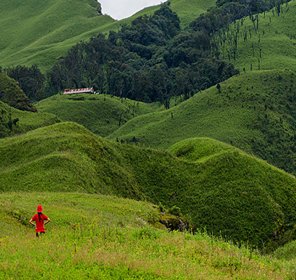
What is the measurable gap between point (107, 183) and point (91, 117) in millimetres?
120523

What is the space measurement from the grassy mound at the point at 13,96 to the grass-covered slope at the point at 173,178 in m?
90.4

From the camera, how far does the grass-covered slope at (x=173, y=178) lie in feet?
Result: 224

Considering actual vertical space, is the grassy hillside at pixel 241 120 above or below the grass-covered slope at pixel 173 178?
below

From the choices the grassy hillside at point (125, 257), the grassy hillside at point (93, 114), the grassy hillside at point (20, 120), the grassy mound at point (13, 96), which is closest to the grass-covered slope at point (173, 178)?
the grassy hillside at point (125, 257)

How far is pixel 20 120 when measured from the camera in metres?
152

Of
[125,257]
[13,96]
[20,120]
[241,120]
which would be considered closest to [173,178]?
[125,257]

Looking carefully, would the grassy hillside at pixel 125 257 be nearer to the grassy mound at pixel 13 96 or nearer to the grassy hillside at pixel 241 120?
the grassy hillside at pixel 241 120

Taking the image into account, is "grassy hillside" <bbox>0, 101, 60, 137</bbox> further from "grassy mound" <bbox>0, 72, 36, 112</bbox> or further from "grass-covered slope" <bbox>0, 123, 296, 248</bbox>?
"grass-covered slope" <bbox>0, 123, 296, 248</bbox>

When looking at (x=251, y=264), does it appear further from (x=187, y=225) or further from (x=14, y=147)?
(x=14, y=147)

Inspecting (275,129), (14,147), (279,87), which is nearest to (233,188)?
(14,147)

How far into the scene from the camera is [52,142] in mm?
77312

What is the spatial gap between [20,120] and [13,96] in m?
28.1

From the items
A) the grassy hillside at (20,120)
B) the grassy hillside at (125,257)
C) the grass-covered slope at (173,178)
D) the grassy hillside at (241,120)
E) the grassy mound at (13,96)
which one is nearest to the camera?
the grassy hillside at (125,257)

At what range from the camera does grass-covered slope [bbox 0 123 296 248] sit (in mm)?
68250
